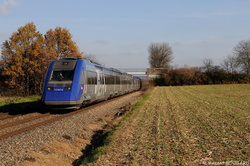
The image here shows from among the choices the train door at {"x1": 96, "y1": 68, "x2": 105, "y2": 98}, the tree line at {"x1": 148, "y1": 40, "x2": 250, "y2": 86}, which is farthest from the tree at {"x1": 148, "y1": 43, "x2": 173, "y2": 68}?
the train door at {"x1": 96, "y1": 68, "x2": 105, "y2": 98}

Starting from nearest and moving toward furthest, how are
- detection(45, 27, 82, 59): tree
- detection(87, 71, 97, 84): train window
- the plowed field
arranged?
1. the plowed field
2. detection(87, 71, 97, 84): train window
3. detection(45, 27, 82, 59): tree

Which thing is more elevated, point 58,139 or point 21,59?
point 21,59

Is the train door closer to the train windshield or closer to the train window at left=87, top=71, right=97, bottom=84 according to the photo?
the train window at left=87, top=71, right=97, bottom=84

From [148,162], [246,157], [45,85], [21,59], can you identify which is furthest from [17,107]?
[21,59]

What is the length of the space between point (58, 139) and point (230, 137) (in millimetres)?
5157

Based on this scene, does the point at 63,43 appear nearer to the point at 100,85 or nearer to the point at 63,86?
the point at 100,85

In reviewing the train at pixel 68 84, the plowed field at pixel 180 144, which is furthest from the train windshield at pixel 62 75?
the plowed field at pixel 180 144

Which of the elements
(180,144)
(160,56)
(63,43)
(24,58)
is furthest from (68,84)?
(160,56)

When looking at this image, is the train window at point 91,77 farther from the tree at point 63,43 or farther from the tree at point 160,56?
the tree at point 160,56

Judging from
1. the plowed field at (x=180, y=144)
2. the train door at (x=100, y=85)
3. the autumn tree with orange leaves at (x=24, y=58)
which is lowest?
the plowed field at (x=180, y=144)

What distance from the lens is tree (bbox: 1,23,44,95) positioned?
110ft

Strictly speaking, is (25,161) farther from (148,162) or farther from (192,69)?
(192,69)

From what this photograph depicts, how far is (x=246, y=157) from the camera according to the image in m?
5.32

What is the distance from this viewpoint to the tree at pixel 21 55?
33.5 m
